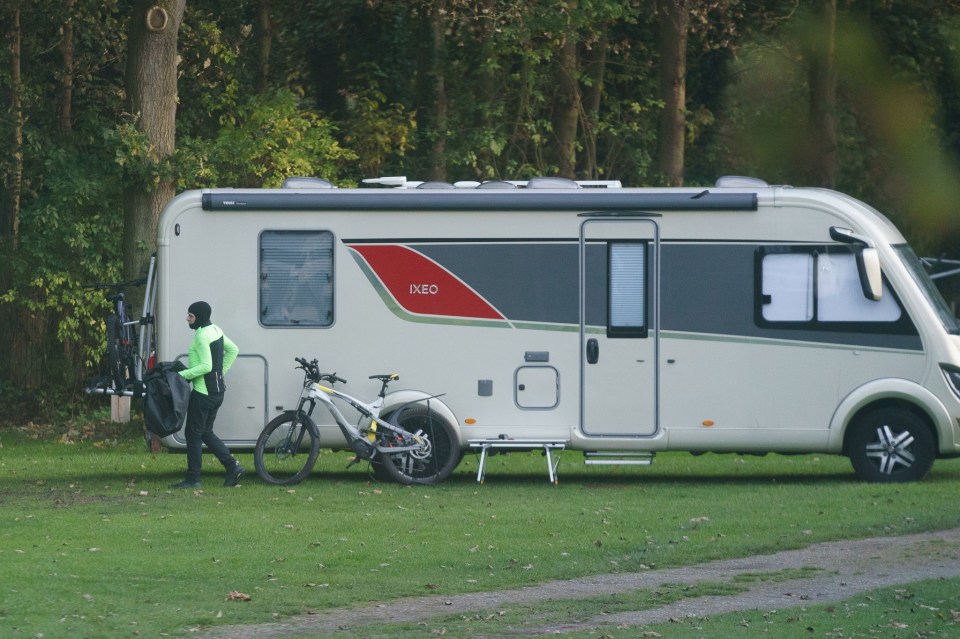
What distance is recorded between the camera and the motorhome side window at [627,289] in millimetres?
14781

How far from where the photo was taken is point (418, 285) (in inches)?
588

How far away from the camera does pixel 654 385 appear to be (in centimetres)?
1473

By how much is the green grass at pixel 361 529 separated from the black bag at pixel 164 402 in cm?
62

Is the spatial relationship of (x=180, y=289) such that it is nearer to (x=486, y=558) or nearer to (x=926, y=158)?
(x=486, y=558)

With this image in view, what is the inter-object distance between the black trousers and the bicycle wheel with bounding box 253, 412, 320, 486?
0.31 m

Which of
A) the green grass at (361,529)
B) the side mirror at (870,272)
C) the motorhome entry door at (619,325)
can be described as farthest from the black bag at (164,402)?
the side mirror at (870,272)

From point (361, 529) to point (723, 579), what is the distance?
10.5 feet

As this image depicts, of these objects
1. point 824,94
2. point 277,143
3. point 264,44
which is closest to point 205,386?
point 277,143

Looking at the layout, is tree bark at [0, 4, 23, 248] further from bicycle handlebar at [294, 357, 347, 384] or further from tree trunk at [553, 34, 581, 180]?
bicycle handlebar at [294, 357, 347, 384]

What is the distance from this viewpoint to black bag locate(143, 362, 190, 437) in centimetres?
1420

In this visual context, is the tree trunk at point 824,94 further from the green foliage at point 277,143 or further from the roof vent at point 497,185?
the roof vent at point 497,185

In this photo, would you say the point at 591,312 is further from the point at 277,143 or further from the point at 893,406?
the point at 277,143

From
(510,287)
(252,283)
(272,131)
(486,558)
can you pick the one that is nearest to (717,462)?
(510,287)

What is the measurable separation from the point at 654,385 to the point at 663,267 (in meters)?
1.08
